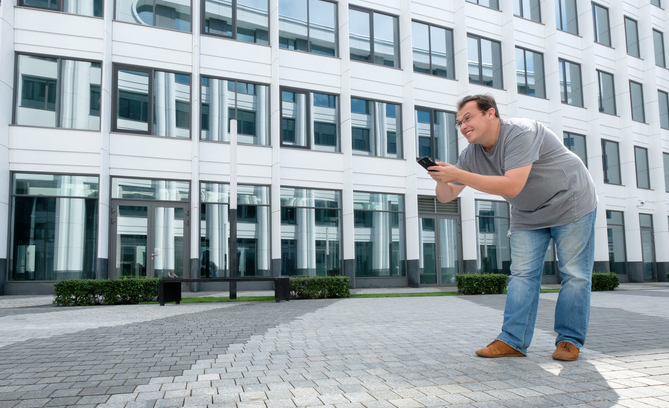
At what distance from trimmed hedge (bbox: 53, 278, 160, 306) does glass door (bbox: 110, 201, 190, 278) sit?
439cm

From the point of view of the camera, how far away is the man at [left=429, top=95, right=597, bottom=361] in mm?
3834

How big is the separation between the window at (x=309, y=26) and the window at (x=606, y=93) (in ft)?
45.7

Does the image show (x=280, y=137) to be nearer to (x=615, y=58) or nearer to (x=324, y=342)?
(x=324, y=342)

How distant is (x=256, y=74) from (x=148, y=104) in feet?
11.8

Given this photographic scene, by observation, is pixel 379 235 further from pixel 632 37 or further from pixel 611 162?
pixel 632 37

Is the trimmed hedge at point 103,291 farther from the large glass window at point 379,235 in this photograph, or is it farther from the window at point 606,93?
the window at point 606,93

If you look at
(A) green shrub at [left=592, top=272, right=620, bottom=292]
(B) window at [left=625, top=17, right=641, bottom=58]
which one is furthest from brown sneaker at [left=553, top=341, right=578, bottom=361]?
(B) window at [left=625, top=17, right=641, bottom=58]

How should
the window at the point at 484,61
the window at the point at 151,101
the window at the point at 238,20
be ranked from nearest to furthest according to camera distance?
the window at the point at 151,101
the window at the point at 238,20
the window at the point at 484,61

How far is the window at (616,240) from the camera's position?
969 inches

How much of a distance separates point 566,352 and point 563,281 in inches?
20.4

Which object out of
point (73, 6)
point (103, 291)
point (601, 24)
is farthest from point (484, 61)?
point (103, 291)

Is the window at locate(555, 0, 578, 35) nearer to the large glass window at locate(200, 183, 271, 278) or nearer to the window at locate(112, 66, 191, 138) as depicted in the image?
the large glass window at locate(200, 183, 271, 278)

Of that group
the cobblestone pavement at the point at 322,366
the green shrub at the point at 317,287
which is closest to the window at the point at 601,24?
the green shrub at the point at 317,287

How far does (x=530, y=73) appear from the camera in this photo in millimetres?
23125
